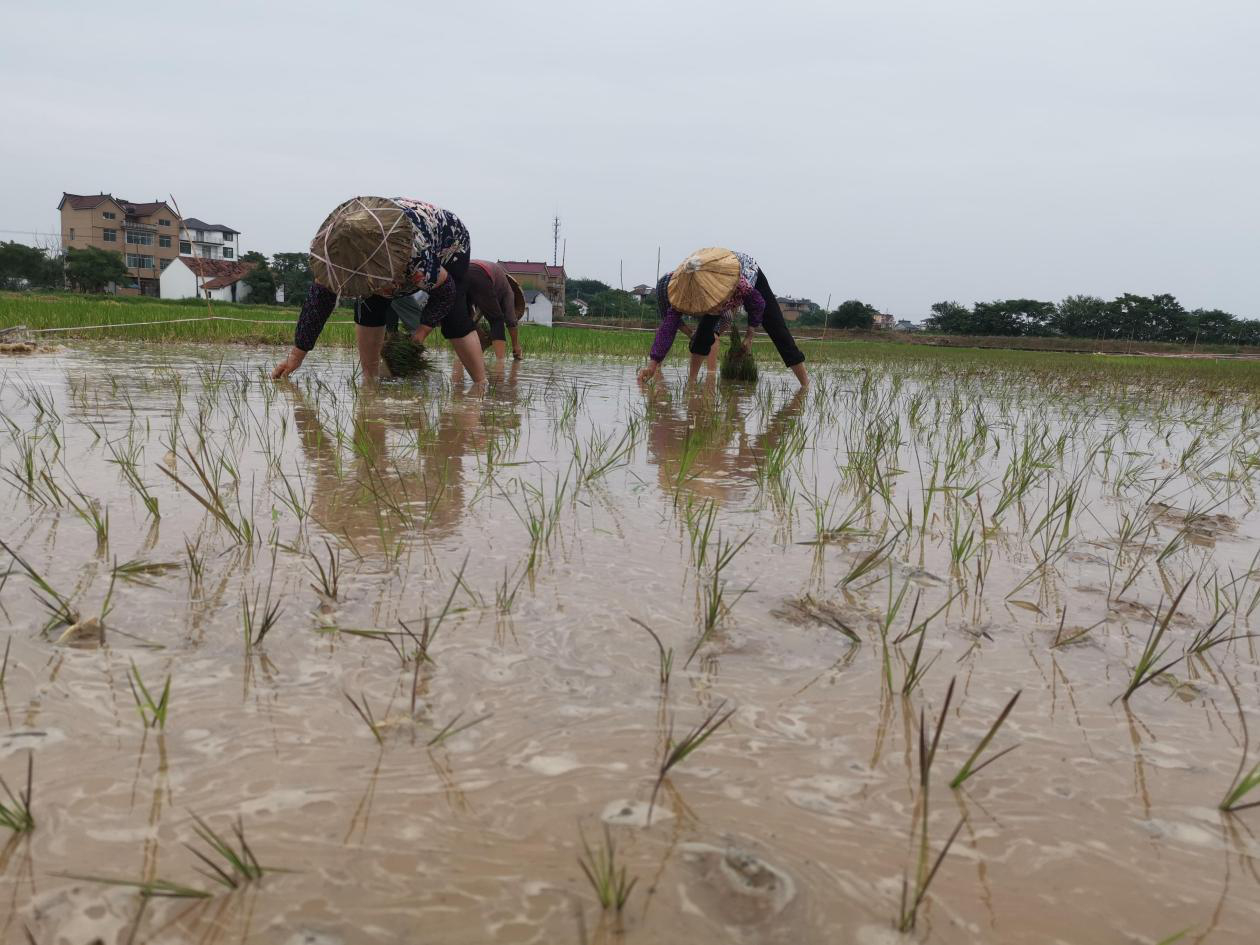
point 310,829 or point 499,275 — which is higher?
point 499,275

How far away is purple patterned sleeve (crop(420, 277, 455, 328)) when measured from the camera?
15.8 ft

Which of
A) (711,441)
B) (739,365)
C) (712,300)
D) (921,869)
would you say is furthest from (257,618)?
(739,365)

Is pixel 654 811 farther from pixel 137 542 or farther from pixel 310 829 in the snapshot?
pixel 137 542

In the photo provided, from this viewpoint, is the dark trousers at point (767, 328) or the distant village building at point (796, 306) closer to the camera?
the dark trousers at point (767, 328)

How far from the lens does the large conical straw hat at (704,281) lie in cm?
597

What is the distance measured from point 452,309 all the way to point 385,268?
0.73 metres

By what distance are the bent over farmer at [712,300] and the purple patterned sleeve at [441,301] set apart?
1880 millimetres

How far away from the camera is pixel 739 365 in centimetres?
698

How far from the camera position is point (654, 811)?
0.86 meters

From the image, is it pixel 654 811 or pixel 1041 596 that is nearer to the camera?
pixel 654 811

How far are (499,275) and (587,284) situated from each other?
8452 cm

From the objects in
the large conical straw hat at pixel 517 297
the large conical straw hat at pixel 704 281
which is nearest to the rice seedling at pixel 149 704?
the large conical straw hat at pixel 704 281

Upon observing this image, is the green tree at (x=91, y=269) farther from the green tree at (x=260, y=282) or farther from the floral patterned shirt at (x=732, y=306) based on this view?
the floral patterned shirt at (x=732, y=306)

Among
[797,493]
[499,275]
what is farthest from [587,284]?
[797,493]
